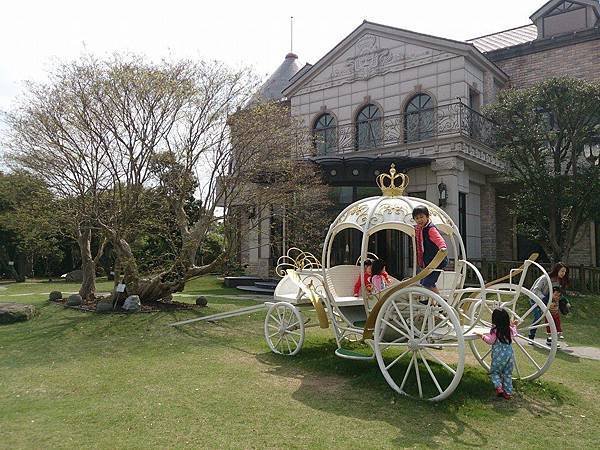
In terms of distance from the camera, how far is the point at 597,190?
14078mm

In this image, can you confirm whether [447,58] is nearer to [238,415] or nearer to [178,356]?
[178,356]

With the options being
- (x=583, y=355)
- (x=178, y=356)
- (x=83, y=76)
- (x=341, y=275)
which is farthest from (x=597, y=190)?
(x=83, y=76)

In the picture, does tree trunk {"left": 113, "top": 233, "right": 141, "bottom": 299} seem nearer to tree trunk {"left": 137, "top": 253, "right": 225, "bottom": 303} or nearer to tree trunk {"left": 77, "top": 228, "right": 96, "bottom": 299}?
tree trunk {"left": 137, "top": 253, "right": 225, "bottom": 303}

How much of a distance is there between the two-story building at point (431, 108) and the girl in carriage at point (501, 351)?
11.3 metres

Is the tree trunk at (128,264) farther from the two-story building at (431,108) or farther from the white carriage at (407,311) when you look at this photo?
the white carriage at (407,311)

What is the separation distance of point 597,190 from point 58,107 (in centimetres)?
1382

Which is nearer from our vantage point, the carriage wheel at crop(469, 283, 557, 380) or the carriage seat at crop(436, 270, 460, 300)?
the carriage wheel at crop(469, 283, 557, 380)

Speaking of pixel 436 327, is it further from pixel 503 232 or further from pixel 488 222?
pixel 503 232

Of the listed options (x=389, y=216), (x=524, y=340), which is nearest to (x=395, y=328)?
(x=389, y=216)

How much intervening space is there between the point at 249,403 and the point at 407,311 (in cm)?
214

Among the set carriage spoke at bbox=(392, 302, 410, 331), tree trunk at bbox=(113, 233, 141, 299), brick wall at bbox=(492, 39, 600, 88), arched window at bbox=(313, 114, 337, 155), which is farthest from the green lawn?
brick wall at bbox=(492, 39, 600, 88)

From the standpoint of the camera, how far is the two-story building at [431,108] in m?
17.5

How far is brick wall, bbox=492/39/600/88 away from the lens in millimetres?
18703

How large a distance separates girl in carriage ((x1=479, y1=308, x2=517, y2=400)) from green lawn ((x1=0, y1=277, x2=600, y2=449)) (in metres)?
0.18
